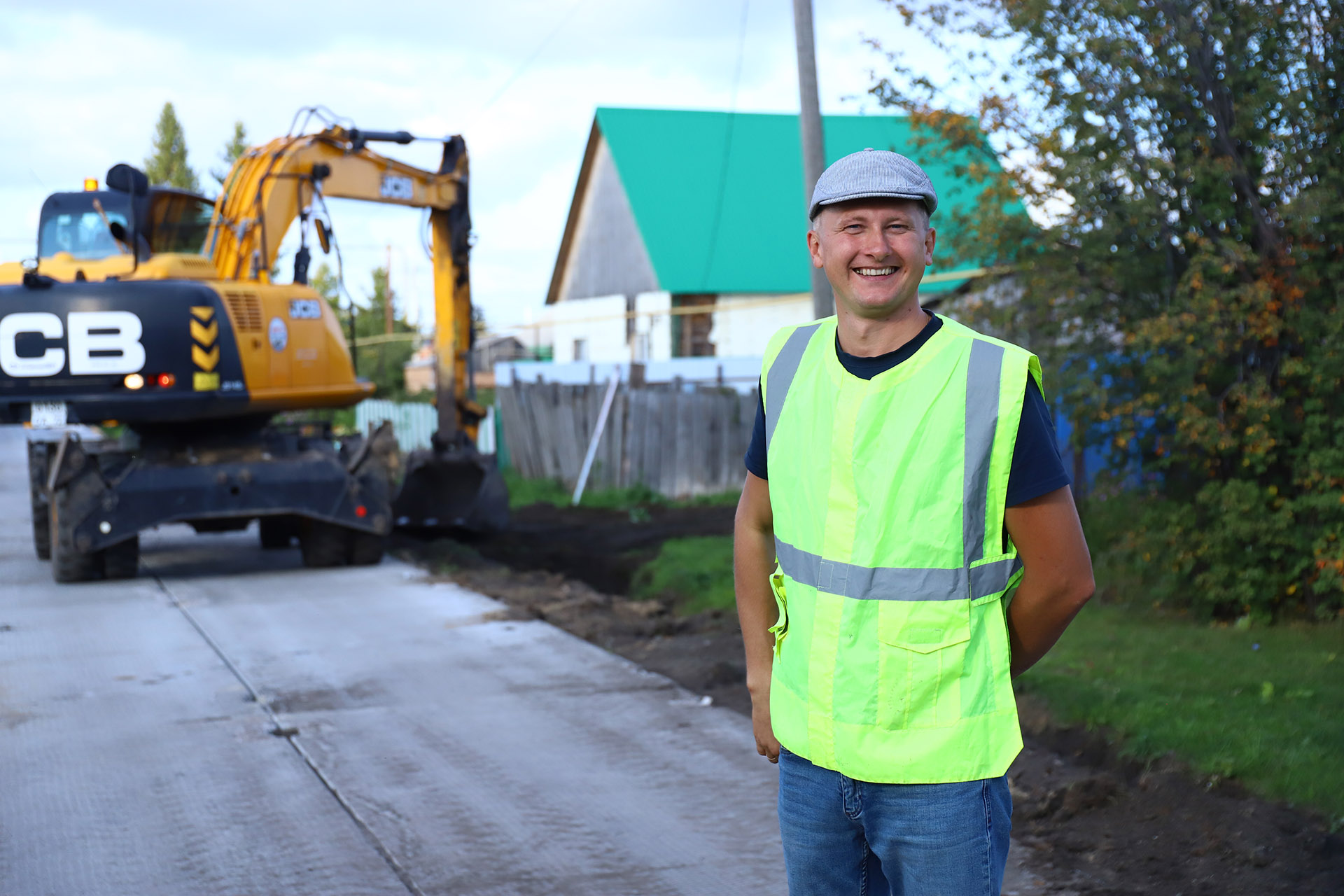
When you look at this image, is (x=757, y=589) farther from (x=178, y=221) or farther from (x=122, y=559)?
(x=178, y=221)

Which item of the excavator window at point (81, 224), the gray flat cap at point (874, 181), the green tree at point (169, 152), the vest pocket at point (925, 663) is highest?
the green tree at point (169, 152)

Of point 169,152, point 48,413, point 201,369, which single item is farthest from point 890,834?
point 169,152

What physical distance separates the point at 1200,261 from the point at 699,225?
2049cm

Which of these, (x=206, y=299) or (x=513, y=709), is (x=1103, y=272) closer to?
(x=513, y=709)

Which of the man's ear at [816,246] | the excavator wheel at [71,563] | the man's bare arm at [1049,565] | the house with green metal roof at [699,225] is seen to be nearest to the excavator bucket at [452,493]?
the excavator wheel at [71,563]

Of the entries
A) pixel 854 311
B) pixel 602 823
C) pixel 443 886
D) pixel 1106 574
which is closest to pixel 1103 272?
pixel 1106 574

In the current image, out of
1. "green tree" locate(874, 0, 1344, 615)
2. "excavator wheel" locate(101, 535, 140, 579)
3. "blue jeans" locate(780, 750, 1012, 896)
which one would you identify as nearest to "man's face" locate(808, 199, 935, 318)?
"blue jeans" locate(780, 750, 1012, 896)

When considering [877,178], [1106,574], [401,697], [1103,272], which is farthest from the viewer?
[1106,574]

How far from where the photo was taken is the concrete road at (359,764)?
4.69m

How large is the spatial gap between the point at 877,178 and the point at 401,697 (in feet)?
17.2

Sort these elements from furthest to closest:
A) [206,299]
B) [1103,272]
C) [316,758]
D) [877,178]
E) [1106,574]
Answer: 1. [206,299]
2. [1106,574]
3. [1103,272]
4. [316,758]
5. [877,178]

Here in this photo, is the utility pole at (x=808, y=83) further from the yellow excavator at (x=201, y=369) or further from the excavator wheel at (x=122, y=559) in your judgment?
the excavator wheel at (x=122, y=559)

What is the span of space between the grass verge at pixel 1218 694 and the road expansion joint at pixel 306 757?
292 centimetres

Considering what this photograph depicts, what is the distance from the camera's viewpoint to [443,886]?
14.8 ft
